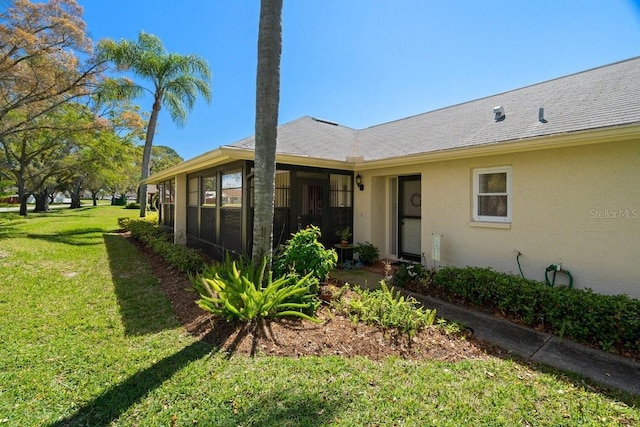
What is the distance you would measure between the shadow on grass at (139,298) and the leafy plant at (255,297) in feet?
2.38

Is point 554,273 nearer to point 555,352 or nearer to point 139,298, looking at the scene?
point 555,352

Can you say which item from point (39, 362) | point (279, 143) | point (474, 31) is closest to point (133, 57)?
point (279, 143)

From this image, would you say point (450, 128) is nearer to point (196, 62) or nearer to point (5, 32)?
point (5, 32)

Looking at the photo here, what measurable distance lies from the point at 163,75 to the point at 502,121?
18266mm

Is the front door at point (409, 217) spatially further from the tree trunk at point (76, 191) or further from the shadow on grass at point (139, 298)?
the tree trunk at point (76, 191)

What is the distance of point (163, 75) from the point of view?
693 inches

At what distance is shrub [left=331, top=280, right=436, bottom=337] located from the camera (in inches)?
165

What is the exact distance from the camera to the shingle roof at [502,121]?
522cm

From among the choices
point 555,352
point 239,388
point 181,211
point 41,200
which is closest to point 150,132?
point 181,211

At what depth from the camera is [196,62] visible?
1814 cm

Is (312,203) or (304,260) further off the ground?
(312,203)

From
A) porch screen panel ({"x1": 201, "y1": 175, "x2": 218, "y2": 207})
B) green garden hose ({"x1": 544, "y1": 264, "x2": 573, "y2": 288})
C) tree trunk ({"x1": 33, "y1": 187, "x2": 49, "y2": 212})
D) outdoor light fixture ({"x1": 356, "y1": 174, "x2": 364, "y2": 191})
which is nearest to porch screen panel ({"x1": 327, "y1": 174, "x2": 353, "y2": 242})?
outdoor light fixture ({"x1": 356, "y1": 174, "x2": 364, "y2": 191})

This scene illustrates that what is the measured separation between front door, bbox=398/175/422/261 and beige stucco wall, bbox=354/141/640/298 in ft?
2.71

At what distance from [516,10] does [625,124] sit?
4327mm
